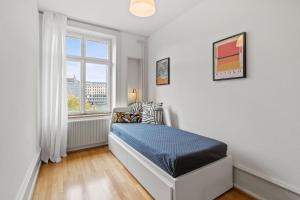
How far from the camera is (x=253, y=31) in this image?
1.74 metres

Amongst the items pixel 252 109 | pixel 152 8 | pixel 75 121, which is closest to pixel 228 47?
pixel 252 109

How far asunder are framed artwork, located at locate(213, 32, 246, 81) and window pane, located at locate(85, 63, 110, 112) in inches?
95.8

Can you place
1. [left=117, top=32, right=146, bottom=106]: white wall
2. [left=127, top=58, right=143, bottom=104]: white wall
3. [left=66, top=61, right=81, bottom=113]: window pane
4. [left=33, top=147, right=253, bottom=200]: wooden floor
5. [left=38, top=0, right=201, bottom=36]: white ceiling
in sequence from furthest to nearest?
[left=127, top=58, right=143, bottom=104]: white wall < [left=117, top=32, right=146, bottom=106]: white wall < [left=66, top=61, right=81, bottom=113]: window pane < [left=38, top=0, right=201, bottom=36]: white ceiling < [left=33, top=147, right=253, bottom=200]: wooden floor

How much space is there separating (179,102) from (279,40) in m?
1.64

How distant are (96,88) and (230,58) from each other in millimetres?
2717

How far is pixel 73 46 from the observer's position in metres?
3.25

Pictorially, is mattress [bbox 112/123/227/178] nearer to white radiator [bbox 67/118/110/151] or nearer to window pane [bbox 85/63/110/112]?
white radiator [bbox 67/118/110/151]

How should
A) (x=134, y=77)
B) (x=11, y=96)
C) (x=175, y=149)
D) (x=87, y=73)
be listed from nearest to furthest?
(x=11, y=96)
(x=175, y=149)
(x=87, y=73)
(x=134, y=77)

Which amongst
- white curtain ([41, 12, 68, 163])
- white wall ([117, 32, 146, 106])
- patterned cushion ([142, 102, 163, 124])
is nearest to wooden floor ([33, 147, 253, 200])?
white curtain ([41, 12, 68, 163])

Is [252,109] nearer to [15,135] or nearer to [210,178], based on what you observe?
[210,178]

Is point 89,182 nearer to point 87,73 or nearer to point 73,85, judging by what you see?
point 73,85

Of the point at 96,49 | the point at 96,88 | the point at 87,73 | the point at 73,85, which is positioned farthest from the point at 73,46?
the point at 96,88

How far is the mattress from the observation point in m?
1.45

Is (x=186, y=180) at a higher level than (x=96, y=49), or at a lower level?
lower
